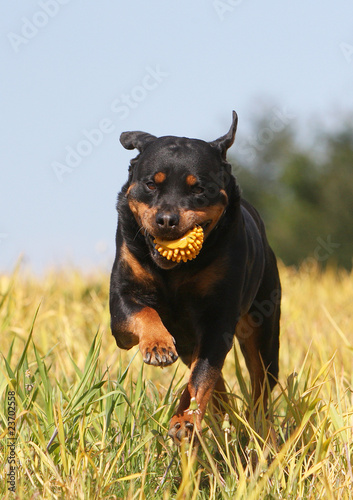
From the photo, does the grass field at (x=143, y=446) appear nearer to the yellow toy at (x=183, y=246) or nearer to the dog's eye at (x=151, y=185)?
the yellow toy at (x=183, y=246)

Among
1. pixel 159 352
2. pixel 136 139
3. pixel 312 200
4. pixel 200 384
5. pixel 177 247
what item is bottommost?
pixel 312 200

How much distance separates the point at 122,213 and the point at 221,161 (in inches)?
23.9

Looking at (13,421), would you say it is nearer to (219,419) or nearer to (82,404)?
(82,404)

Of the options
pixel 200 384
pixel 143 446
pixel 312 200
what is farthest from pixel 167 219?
pixel 312 200

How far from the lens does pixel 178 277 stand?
362 centimetres

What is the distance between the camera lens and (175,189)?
358 cm

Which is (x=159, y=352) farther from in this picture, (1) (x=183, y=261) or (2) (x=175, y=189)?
(2) (x=175, y=189)

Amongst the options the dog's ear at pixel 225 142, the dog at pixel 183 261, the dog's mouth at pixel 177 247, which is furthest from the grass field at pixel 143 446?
the dog's ear at pixel 225 142

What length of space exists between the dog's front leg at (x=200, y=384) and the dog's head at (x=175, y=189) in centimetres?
45

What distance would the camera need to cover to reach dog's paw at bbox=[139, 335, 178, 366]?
307 centimetres

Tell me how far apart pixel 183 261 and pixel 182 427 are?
838 mm

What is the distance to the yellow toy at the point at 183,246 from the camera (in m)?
3.40

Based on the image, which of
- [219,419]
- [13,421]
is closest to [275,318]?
[219,419]

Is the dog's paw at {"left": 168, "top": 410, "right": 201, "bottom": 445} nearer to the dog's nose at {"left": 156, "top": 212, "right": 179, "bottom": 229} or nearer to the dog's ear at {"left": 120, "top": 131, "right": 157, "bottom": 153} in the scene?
the dog's nose at {"left": 156, "top": 212, "right": 179, "bottom": 229}
